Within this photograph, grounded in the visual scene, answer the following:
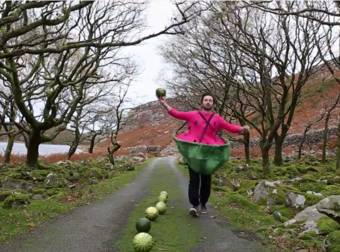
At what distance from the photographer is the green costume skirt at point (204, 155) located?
9.30 meters

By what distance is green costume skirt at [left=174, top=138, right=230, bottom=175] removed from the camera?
9.30 meters

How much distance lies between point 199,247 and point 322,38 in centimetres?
2080

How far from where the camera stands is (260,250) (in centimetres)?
751

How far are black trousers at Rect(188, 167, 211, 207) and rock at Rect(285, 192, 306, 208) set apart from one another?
254 cm

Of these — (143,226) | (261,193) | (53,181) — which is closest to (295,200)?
(261,193)

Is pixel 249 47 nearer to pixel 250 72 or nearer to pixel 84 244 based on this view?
pixel 250 72

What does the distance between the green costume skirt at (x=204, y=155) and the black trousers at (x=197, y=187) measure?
433 millimetres

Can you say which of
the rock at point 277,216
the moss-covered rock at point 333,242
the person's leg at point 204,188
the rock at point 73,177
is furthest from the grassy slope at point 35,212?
the rock at point 73,177

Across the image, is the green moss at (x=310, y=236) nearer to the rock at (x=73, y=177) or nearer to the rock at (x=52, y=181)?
the rock at (x=52, y=181)

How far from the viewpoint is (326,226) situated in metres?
8.41

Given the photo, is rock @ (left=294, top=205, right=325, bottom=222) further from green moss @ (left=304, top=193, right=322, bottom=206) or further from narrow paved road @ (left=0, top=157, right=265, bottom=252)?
green moss @ (left=304, top=193, right=322, bottom=206)

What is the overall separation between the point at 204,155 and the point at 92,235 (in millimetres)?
2702

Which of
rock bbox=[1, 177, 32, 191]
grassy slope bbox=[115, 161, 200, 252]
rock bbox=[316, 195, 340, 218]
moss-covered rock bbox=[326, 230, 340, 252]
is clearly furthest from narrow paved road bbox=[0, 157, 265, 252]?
rock bbox=[1, 177, 32, 191]

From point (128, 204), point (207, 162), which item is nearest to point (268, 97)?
point (128, 204)
